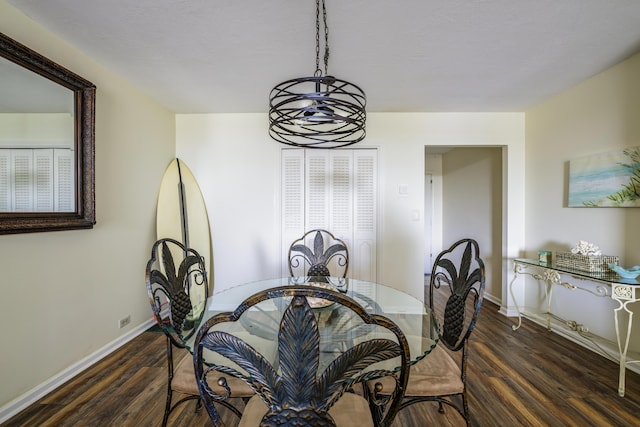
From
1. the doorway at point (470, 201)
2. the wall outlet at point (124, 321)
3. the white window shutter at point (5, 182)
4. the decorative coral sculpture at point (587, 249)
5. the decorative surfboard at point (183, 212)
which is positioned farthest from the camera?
the doorway at point (470, 201)

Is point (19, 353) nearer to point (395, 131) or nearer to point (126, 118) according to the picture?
point (126, 118)

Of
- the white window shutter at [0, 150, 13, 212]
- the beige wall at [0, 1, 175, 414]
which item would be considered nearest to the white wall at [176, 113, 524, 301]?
the beige wall at [0, 1, 175, 414]

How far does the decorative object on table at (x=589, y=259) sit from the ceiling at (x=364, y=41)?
5.21ft

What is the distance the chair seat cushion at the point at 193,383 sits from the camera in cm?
129

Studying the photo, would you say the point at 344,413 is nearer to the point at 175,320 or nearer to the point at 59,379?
the point at 175,320

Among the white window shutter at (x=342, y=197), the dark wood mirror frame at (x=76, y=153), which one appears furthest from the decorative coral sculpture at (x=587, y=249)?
the dark wood mirror frame at (x=76, y=153)

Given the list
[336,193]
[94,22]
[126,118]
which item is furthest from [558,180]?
[126,118]

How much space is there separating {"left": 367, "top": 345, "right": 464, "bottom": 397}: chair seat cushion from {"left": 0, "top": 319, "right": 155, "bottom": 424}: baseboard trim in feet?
7.24

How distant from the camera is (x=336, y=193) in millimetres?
3621

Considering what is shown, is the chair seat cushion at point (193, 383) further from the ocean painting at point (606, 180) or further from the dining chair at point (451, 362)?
the ocean painting at point (606, 180)

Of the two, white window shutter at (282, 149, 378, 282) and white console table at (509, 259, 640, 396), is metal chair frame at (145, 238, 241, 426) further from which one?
white console table at (509, 259, 640, 396)

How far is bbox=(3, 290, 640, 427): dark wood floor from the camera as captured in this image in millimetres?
1715

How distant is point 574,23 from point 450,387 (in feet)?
7.96

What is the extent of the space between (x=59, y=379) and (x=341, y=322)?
6.96ft
